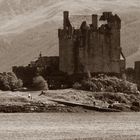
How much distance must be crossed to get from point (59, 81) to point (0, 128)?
5331 cm

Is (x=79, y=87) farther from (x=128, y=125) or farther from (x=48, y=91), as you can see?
(x=128, y=125)

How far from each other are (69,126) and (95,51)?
53.6 m

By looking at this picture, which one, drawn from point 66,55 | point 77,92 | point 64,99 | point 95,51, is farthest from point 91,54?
point 64,99

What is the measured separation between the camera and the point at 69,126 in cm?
8512

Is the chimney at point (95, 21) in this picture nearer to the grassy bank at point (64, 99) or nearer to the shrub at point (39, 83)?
the shrub at point (39, 83)

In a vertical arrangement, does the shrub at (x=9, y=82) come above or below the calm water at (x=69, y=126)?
below

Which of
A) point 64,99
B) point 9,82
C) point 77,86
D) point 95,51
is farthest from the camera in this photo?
point 95,51

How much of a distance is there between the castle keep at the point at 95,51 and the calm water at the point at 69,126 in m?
32.7

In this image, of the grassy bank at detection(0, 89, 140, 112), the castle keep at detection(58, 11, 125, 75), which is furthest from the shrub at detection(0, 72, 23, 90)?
the castle keep at detection(58, 11, 125, 75)

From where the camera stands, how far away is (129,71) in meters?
141

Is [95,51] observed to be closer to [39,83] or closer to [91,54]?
[91,54]

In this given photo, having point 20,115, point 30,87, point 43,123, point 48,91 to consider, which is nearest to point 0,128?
point 43,123

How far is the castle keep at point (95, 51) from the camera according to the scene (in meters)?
138

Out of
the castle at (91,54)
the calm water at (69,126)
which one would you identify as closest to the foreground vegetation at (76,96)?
the calm water at (69,126)
